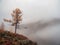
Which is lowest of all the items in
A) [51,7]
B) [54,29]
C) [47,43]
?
[47,43]

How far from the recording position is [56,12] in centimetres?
201

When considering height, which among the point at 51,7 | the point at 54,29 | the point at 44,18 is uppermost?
the point at 51,7

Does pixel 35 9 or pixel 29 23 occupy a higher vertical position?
pixel 35 9

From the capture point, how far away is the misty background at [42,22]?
2.00 metres

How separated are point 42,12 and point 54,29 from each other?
253 millimetres

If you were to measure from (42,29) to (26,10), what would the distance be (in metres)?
0.30

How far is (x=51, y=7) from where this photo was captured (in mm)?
2012

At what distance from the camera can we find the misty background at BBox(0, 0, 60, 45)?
6.56ft

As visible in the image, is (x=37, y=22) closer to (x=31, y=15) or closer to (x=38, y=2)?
(x=31, y=15)

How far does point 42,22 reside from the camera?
6.58ft

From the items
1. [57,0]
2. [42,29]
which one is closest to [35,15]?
[42,29]

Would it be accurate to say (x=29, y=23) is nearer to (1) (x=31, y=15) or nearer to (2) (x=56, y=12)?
(1) (x=31, y=15)

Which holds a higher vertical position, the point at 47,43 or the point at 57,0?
the point at 57,0

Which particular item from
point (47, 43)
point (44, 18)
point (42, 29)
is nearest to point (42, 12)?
point (44, 18)
